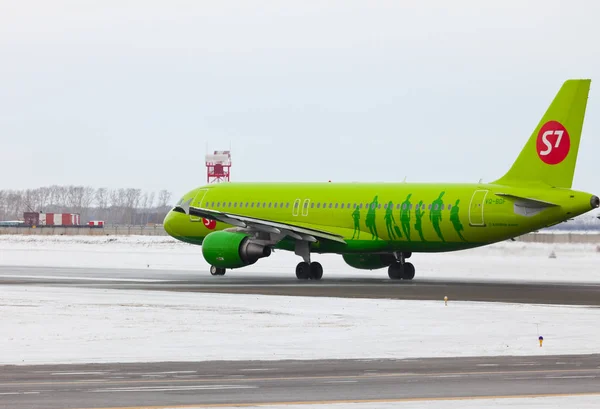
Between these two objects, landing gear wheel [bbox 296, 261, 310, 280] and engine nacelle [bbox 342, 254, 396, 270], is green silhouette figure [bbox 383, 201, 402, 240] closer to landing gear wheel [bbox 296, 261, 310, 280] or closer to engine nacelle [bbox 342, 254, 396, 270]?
engine nacelle [bbox 342, 254, 396, 270]

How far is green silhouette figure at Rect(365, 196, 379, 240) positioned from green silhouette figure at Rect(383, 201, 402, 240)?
2.25 feet

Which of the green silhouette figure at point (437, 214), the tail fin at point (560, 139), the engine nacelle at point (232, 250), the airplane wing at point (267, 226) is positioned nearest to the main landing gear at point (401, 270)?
the airplane wing at point (267, 226)

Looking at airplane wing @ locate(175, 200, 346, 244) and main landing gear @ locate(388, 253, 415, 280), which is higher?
airplane wing @ locate(175, 200, 346, 244)

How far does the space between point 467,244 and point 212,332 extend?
820 inches

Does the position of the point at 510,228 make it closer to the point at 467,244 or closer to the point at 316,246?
the point at 467,244

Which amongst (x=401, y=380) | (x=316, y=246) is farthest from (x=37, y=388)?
(x=316, y=246)

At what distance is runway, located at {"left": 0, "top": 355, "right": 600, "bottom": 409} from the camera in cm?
1423

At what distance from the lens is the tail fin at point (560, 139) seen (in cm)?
4028

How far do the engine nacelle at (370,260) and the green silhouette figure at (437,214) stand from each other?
14.7 feet

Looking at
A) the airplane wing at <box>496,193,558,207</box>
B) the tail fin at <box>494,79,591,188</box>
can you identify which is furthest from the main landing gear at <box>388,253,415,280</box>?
the tail fin at <box>494,79,591,188</box>

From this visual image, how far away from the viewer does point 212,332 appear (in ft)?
76.0

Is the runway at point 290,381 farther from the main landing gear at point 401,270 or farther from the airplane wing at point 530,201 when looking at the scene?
the main landing gear at point 401,270

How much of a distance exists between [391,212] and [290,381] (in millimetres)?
28260

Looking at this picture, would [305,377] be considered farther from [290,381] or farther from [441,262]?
[441,262]
